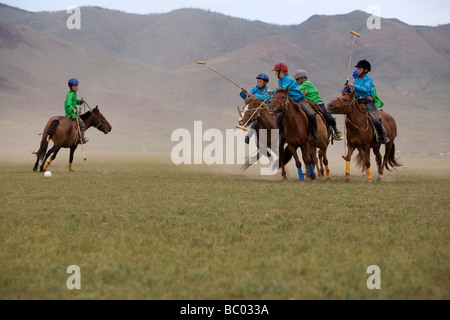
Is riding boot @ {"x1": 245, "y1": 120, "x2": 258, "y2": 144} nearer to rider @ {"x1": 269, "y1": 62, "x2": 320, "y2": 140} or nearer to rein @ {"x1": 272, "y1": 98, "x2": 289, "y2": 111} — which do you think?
rider @ {"x1": 269, "y1": 62, "x2": 320, "y2": 140}

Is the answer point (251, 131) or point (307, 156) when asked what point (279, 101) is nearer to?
point (307, 156)

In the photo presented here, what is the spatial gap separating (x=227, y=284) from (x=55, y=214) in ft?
16.4

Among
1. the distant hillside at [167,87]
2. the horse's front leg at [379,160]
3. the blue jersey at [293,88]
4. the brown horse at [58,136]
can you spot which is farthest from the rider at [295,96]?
the distant hillside at [167,87]

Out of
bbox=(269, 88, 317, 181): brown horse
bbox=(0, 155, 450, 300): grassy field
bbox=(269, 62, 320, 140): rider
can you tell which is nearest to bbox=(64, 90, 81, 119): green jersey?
bbox=(0, 155, 450, 300): grassy field

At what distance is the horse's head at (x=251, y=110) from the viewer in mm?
15852

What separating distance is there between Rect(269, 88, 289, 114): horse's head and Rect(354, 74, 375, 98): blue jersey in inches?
88.4

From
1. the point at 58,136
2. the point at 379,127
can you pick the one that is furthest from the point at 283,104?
the point at 58,136

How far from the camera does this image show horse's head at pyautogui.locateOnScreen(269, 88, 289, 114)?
14.8 metres

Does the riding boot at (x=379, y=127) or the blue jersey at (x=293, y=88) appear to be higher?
the blue jersey at (x=293, y=88)

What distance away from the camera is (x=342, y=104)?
50.5 ft

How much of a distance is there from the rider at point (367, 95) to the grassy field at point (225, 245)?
3.56m

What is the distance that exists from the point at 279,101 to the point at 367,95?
9.46 ft

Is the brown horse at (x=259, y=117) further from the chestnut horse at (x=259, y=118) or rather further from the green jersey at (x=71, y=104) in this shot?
the green jersey at (x=71, y=104)

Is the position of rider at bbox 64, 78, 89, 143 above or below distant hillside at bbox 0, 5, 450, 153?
below
